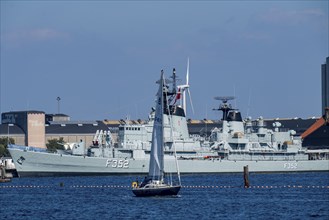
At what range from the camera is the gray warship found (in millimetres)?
133125

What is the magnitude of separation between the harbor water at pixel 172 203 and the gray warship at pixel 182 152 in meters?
29.4

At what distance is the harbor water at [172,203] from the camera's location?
2672 inches

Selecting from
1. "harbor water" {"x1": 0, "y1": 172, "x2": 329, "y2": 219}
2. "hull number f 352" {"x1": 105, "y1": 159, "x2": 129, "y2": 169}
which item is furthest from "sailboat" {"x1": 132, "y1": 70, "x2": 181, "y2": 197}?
"hull number f 352" {"x1": 105, "y1": 159, "x2": 129, "y2": 169}

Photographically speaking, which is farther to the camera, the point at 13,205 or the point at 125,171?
the point at 125,171

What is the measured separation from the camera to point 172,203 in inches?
2958

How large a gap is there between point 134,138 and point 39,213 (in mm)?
65083

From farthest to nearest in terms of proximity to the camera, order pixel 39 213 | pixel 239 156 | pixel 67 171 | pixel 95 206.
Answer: pixel 239 156, pixel 67 171, pixel 95 206, pixel 39 213

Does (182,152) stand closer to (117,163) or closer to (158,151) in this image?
(117,163)

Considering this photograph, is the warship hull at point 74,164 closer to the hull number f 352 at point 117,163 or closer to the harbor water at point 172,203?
the hull number f 352 at point 117,163

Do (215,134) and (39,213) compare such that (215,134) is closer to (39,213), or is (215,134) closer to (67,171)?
(67,171)

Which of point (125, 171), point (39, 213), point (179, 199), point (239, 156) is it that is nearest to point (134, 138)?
point (125, 171)

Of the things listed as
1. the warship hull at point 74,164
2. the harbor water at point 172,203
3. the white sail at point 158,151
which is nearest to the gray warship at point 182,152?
the warship hull at point 74,164

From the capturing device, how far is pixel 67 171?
133m

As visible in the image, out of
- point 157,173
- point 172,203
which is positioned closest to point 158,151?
point 157,173
